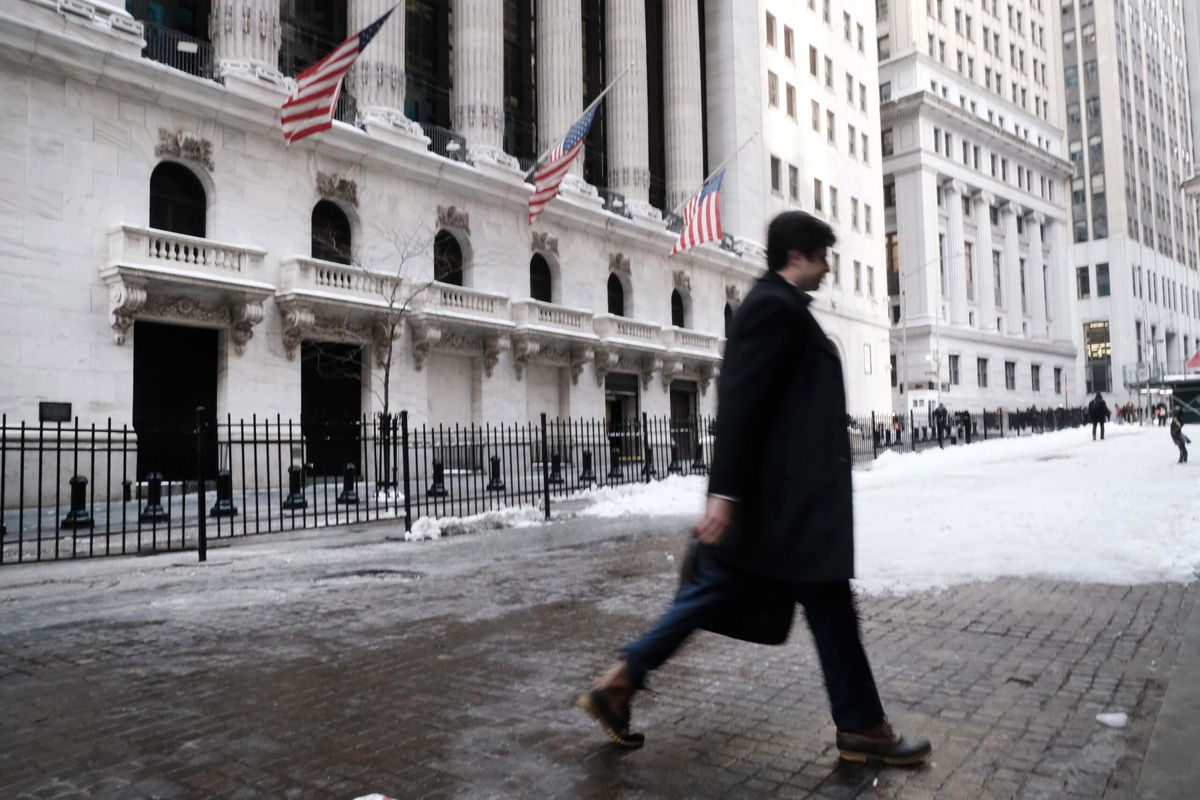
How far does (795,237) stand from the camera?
3.48m

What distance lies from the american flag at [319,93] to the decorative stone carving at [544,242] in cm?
1214

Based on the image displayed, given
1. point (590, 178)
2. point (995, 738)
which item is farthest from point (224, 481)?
point (590, 178)

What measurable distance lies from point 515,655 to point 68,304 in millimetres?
17923

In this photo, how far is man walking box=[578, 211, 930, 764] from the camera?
10.3ft

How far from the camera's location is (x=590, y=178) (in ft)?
122

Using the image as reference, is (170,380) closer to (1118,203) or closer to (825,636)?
(825,636)

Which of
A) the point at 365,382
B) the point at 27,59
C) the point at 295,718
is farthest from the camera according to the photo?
the point at 365,382

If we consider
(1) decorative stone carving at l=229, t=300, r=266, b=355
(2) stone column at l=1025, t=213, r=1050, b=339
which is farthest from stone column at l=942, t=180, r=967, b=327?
(1) decorative stone carving at l=229, t=300, r=266, b=355

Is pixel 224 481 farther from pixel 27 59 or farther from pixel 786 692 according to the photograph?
pixel 786 692

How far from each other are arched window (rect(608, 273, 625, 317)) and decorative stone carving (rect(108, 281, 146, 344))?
19.6 m

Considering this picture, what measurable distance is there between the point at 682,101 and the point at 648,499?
28.6m

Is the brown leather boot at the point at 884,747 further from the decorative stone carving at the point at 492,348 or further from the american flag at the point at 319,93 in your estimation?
the decorative stone carving at the point at 492,348

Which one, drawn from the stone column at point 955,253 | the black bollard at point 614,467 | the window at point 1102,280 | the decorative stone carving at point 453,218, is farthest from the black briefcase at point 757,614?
the window at point 1102,280

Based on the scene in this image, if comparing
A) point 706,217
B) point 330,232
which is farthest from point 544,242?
point 330,232
